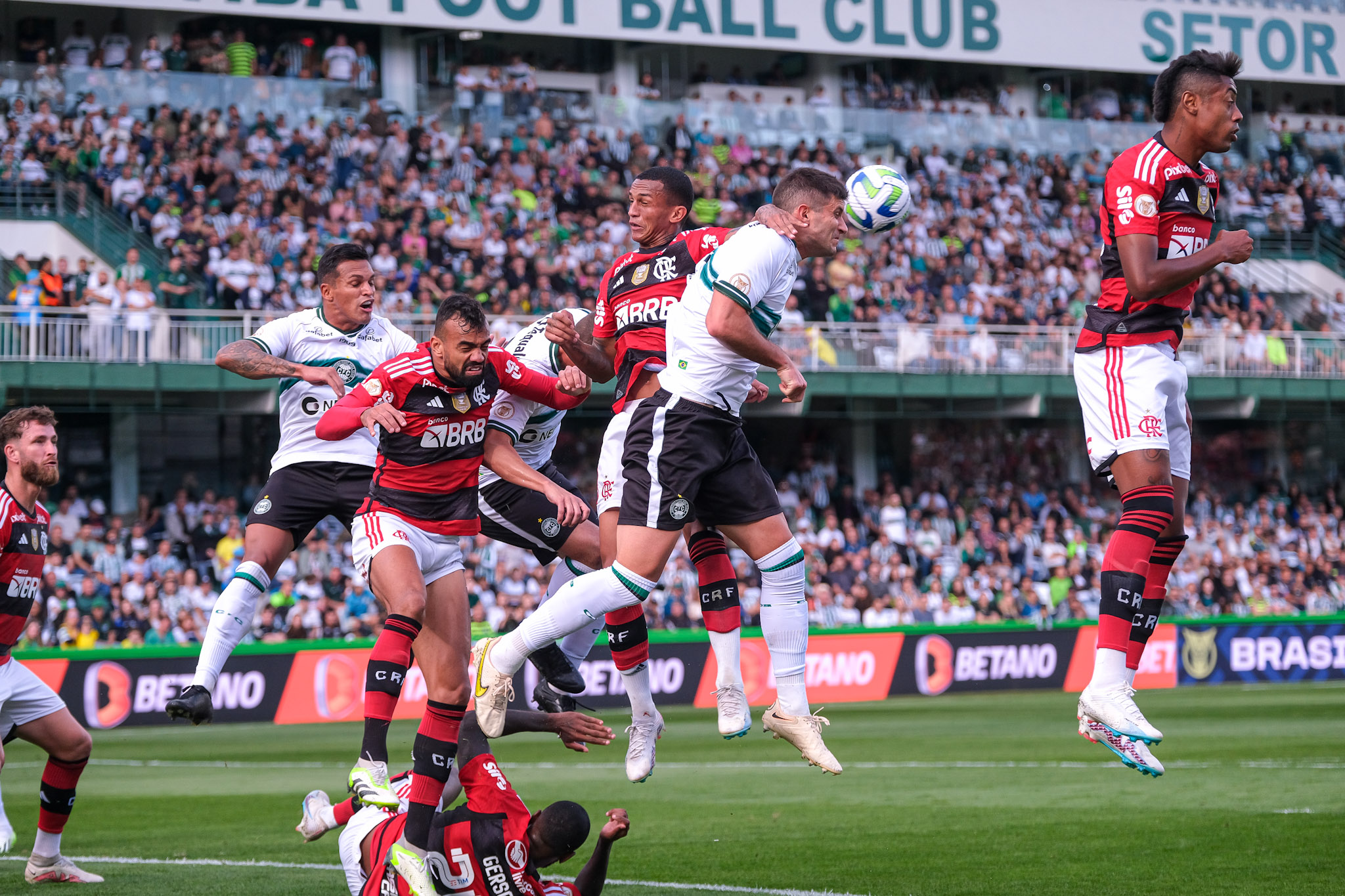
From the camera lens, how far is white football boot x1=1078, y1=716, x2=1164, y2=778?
294 inches

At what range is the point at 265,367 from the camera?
931cm

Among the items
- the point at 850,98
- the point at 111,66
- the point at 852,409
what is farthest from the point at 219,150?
the point at 850,98

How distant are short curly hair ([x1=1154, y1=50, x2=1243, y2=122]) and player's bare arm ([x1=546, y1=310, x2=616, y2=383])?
304 centimetres

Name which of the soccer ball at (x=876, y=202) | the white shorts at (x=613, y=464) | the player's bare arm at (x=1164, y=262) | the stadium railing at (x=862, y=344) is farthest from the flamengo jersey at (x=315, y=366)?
the stadium railing at (x=862, y=344)

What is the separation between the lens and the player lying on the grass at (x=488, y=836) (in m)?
7.79

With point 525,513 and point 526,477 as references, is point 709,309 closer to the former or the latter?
point 526,477

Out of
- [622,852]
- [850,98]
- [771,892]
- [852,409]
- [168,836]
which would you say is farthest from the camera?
[850,98]

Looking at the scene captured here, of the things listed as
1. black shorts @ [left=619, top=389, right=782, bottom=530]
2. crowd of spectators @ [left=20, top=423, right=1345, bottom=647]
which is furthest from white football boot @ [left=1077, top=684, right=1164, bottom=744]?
crowd of spectators @ [left=20, top=423, right=1345, bottom=647]

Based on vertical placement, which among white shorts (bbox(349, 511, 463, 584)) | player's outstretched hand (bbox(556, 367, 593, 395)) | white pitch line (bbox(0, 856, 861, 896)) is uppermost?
player's outstretched hand (bbox(556, 367, 593, 395))

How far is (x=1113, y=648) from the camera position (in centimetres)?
772

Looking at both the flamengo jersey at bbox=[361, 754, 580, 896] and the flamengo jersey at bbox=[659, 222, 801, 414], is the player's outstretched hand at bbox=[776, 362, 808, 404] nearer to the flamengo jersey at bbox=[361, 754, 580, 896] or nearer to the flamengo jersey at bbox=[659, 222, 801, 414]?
the flamengo jersey at bbox=[659, 222, 801, 414]

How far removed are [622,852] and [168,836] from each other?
3.54 m

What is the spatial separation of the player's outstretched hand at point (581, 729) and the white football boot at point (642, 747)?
0.13 meters

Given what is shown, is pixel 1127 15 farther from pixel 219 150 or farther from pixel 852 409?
pixel 219 150
